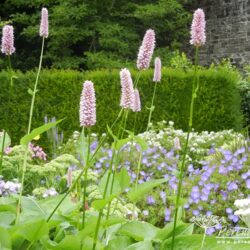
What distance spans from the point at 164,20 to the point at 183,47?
1.21 metres

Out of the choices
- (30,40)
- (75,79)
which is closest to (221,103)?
(75,79)

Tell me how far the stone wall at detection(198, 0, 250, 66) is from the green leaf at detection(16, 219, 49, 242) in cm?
1543

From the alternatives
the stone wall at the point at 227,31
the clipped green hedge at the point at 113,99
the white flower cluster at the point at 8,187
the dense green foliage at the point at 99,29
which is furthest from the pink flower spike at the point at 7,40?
the stone wall at the point at 227,31

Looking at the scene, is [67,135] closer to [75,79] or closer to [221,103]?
[75,79]

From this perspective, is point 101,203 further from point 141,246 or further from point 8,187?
point 8,187

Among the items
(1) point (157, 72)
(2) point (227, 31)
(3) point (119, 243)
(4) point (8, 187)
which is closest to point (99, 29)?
(2) point (227, 31)

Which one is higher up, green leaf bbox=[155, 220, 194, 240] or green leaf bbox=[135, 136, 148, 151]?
green leaf bbox=[135, 136, 148, 151]

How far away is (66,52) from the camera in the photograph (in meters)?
16.9

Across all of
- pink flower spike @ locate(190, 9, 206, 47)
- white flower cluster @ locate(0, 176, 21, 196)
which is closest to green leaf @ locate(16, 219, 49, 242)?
pink flower spike @ locate(190, 9, 206, 47)

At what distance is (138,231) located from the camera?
2029 mm

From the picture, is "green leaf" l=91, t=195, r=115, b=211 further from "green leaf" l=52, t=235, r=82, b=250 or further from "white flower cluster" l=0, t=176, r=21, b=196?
"white flower cluster" l=0, t=176, r=21, b=196

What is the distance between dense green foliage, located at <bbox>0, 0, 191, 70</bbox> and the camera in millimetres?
16384

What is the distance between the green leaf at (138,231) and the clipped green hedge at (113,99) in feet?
26.1

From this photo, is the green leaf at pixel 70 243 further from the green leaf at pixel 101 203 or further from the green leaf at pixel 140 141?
the green leaf at pixel 140 141
